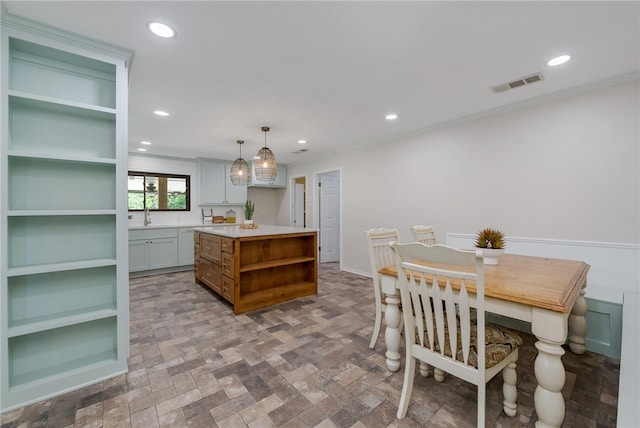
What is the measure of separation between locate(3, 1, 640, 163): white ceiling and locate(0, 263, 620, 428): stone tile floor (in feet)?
7.77

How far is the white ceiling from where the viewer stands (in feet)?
5.12

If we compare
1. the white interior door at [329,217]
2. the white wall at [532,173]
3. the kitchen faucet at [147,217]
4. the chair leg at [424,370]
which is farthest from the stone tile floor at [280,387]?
the white interior door at [329,217]

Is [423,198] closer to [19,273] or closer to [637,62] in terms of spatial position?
[637,62]

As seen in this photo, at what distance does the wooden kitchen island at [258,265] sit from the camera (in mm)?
3102

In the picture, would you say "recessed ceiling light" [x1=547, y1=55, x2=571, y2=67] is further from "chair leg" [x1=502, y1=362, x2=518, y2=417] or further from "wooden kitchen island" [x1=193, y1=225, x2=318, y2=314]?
"wooden kitchen island" [x1=193, y1=225, x2=318, y2=314]

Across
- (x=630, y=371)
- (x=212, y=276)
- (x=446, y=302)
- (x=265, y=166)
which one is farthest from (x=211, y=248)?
(x=630, y=371)

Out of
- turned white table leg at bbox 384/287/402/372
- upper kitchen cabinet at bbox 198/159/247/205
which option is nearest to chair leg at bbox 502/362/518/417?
turned white table leg at bbox 384/287/402/372

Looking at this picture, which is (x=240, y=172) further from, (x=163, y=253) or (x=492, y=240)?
(x=492, y=240)

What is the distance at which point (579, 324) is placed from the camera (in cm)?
216

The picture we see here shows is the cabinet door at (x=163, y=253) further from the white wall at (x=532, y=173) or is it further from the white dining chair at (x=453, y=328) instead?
the white dining chair at (x=453, y=328)

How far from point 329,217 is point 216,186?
2.66 metres

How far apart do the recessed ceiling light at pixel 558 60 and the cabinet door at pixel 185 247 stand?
18.6 feet

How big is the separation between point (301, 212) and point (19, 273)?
523cm

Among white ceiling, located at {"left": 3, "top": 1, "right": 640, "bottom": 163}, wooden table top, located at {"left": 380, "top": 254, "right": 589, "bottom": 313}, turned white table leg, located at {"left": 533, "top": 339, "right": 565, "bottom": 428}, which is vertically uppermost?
white ceiling, located at {"left": 3, "top": 1, "right": 640, "bottom": 163}
